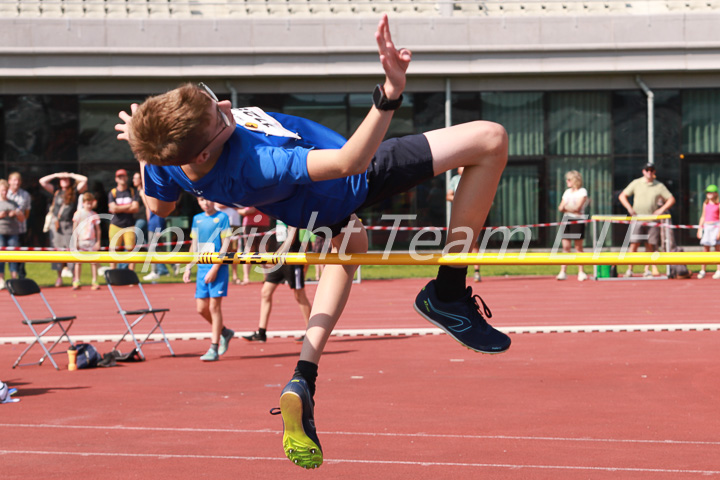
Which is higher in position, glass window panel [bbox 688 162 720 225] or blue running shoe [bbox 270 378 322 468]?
glass window panel [bbox 688 162 720 225]

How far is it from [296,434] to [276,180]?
3.84 feet

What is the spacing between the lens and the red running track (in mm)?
6180

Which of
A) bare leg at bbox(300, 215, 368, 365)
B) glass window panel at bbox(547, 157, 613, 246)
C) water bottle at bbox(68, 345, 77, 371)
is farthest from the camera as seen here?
glass window panel at bbox(547, 157, 613, 246)

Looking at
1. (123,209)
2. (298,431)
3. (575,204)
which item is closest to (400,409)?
(298,431)

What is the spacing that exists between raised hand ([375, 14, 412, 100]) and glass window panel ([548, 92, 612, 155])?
20144mm

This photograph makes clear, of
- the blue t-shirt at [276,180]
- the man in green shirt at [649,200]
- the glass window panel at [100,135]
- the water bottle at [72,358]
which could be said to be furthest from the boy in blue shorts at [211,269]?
the glass window panel at [100,135]

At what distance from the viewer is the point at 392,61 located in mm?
3449

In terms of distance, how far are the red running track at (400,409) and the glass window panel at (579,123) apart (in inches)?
413

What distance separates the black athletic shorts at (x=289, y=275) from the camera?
1073 cm

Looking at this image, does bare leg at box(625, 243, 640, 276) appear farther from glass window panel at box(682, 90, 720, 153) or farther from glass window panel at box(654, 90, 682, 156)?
glass window panel at box(682, 90, 720, 153)

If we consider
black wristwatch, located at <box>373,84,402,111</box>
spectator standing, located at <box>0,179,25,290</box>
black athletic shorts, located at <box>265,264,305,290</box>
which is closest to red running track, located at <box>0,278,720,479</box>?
black athletic shorts, located at <box>265,264,305,290</box>

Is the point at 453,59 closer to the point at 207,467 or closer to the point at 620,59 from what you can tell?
the point at 620,59

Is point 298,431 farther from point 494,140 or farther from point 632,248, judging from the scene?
point 632,248

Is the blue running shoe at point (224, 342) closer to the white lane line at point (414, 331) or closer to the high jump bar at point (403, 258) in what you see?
the white lane line at point (414, 331)
